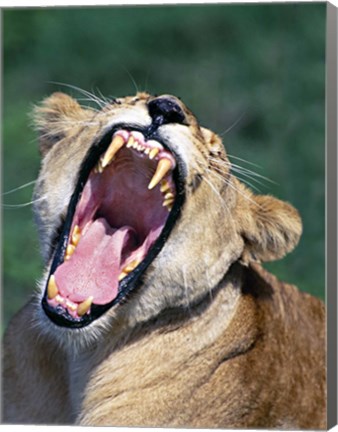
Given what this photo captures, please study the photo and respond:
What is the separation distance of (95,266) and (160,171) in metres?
0.39

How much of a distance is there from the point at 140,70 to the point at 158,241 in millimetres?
2350

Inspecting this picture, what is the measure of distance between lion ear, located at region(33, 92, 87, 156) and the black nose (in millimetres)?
440

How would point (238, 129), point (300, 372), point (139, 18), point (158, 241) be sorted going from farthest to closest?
1. point (238, 129)
2. point (139, 18)
3. point (300, 372)
4. point (158, 241)

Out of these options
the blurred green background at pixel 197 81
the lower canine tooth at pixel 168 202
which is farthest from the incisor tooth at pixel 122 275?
the blurred green background at pixel 197 81

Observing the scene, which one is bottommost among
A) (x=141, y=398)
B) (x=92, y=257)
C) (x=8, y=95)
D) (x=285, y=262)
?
(x=141, y=398)

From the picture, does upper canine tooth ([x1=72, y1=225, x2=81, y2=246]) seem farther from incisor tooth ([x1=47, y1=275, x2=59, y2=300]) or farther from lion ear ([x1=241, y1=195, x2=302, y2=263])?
lion ear ([x1=241, y1=195, x2=302, y2=263])

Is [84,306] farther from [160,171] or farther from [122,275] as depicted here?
[160,171]

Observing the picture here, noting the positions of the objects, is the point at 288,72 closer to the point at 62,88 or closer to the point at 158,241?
the point at 62,88

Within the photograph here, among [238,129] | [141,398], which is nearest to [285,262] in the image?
[238,129]

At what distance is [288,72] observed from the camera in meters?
5.45

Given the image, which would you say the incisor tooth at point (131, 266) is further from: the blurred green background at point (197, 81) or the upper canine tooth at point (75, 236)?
the blurred green background at point (197, 81)

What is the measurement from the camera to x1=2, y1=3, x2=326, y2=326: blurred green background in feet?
16.5

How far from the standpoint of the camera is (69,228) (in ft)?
13.3

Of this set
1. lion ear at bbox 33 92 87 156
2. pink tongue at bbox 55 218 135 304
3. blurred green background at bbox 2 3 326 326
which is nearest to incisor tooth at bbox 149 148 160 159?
pink tongue at bbox 55 218 135 304
